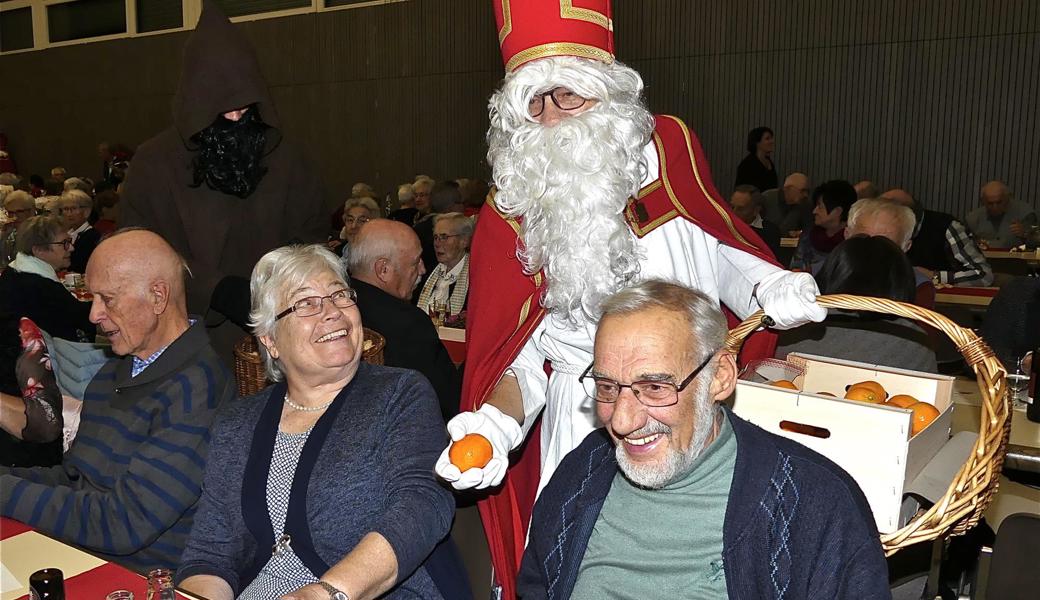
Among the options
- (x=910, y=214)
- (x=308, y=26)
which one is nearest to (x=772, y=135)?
(x=910, y=214)

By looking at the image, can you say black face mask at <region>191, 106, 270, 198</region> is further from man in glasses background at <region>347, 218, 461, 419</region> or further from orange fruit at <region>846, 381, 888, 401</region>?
orange fruit at <region>846, 381, 888, 401</region>

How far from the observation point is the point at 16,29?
1923 centimetres

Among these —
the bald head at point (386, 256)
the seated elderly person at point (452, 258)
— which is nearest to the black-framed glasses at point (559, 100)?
the bald head at point (386, 256)

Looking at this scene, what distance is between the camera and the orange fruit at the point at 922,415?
219cm

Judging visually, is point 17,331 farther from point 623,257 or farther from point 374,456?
point 623,257

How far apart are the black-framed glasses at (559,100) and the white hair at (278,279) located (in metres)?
0.65

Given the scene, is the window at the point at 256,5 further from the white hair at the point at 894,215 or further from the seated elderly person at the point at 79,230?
the white hair at the point at 894,215

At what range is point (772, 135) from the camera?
423 inches

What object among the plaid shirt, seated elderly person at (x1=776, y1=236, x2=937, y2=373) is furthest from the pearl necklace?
the plaid shirt

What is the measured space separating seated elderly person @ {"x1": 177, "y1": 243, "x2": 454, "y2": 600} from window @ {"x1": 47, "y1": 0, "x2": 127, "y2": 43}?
665 inches

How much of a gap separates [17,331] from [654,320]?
2061 millimetres

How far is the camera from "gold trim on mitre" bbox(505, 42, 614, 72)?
2492 millimetres

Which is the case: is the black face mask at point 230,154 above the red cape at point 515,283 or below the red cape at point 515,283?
above

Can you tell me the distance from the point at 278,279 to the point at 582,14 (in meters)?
1.04
